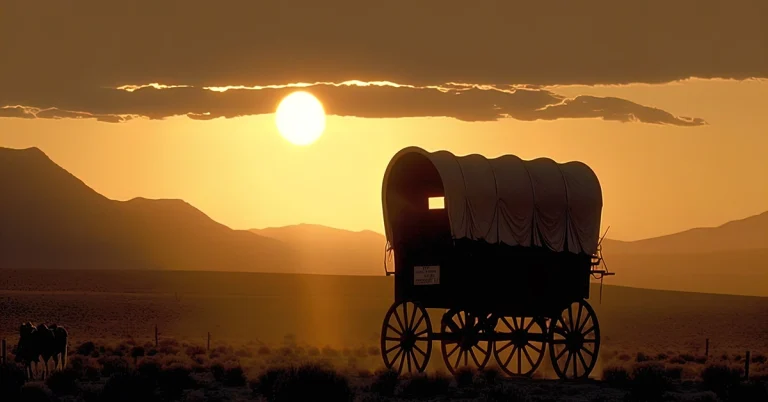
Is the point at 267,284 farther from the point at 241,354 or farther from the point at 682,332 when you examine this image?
the point at 241,354

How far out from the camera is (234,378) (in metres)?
32.4

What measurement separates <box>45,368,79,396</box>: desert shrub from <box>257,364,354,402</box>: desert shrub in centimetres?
498

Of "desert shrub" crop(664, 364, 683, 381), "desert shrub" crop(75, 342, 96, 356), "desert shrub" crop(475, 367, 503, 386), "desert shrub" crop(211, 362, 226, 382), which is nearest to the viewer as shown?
"desert shrub" crop(475, 367, 503, 386)

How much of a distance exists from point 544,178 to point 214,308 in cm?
6344

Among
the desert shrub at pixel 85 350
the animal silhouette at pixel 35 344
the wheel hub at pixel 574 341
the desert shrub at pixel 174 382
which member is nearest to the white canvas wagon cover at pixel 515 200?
the wheel hub at pixel 574 341

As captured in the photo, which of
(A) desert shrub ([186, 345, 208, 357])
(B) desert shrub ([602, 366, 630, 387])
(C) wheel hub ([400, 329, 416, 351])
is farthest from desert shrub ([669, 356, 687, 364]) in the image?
(C) wheel hub ([400, 329, 416, 351])

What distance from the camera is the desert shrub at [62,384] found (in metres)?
30.1

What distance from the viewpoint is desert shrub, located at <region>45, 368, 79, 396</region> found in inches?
1185

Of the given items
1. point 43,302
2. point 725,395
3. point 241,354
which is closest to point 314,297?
point 43,302

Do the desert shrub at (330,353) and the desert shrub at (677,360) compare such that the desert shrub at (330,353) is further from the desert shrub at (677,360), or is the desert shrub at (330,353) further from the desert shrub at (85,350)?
the desert shrub at (677,360)

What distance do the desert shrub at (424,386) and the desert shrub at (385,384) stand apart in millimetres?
247

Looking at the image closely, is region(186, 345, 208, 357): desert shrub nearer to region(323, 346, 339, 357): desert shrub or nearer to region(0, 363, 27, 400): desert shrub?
region(323, 346, 339, 357): desert shrub

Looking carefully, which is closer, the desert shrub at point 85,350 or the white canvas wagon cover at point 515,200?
the white canvas wagon cover at point 515,200

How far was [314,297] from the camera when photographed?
115m
